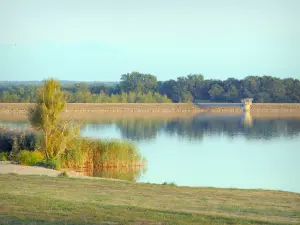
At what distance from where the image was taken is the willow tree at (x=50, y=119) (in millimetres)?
21906

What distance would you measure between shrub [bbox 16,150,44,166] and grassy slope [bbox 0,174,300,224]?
5.81 metres

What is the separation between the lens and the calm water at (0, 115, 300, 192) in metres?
21.3

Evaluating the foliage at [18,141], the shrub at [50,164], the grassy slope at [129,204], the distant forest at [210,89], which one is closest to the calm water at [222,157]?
the shrub at [50,164]

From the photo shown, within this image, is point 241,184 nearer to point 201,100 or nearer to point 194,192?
point 194,192

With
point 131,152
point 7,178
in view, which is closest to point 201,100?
point 131,152

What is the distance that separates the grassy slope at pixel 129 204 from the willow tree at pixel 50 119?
24.4ft

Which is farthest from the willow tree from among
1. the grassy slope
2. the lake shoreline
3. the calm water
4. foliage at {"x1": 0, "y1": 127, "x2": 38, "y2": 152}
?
the lake shoreline

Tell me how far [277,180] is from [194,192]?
894 centimetres

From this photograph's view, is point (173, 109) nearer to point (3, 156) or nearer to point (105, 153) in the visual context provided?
point (105, 153)

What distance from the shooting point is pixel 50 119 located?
2202 cm

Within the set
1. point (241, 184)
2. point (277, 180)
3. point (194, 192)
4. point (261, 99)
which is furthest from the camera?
point (261, 99)

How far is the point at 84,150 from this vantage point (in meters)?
23.1

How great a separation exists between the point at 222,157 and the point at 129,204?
18315 mm

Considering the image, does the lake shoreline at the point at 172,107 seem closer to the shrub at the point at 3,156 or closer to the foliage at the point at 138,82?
the foliage at the point at 138,82
